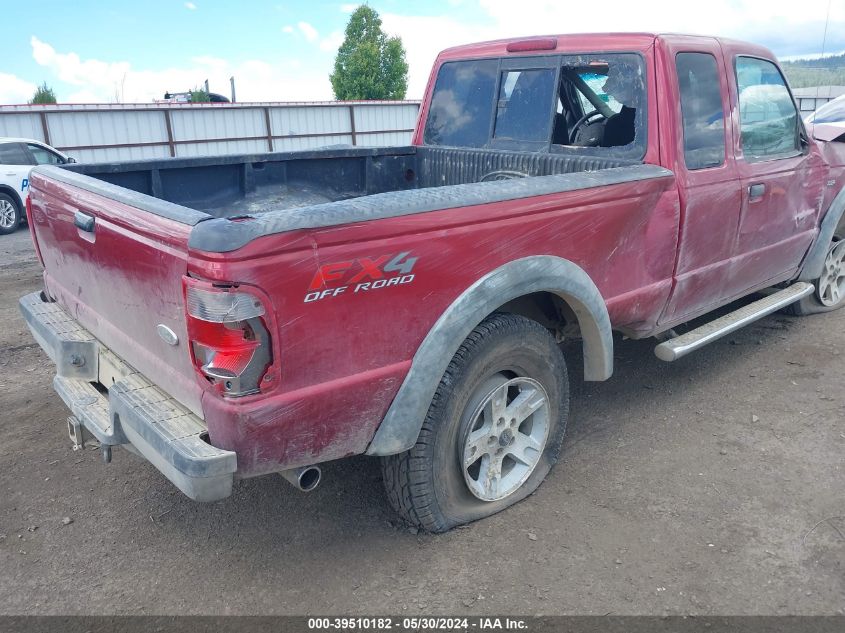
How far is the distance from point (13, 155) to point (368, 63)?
36.0 m

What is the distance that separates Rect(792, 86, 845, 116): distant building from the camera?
2223 centimetres

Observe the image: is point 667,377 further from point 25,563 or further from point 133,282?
point 25,563

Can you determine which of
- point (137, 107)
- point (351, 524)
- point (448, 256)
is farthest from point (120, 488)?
point (137, 107)

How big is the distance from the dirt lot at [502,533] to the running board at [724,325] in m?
0.45

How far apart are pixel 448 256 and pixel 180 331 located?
95 centimetres

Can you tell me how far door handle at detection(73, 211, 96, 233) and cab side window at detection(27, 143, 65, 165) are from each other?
402 inches

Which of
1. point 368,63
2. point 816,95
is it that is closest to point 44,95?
point 368,63

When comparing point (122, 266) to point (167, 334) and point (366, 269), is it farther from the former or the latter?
point (366, 269)

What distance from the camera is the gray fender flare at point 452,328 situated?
98.9 inches

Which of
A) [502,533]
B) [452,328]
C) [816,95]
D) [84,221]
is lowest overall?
[502,533]

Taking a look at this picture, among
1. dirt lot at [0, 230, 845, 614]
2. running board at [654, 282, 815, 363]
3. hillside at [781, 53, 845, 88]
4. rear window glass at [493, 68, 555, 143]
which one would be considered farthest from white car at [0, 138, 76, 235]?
hillside at [781, 53, 845, 88]

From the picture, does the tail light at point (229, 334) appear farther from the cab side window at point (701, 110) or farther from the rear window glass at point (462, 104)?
the rear window glass at point (462, 104)

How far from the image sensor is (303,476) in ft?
8.03

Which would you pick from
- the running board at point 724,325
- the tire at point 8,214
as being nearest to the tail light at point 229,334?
the running board at point 724,325
